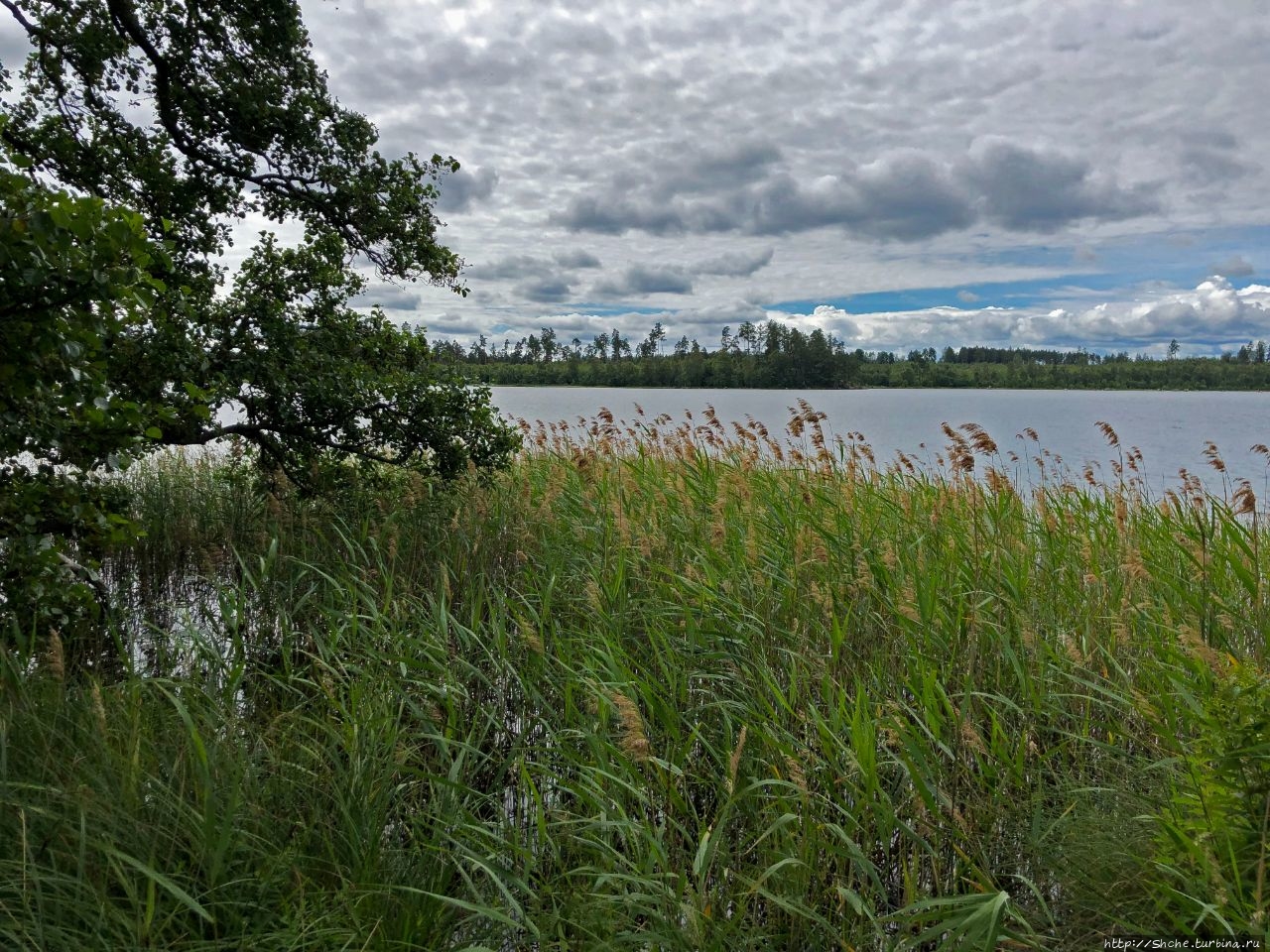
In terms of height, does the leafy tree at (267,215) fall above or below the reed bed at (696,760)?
above

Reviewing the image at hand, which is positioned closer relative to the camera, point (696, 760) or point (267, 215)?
point (696, 760)

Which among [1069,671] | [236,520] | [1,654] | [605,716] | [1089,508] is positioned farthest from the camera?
[236,520]

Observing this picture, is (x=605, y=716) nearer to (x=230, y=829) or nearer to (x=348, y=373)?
(x=230, y=829)

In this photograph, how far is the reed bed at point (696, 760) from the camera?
235cm

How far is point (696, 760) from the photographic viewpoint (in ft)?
11.8

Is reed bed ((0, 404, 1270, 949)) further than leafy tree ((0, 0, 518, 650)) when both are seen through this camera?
No

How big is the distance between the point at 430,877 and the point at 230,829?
66 centimetres

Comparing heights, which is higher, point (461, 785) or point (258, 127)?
point (258, 127)

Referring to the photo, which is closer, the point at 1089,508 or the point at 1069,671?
the point at 1069,671

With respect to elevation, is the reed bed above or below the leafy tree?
below

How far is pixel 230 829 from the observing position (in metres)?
Answer: 2.37

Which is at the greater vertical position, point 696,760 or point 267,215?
point 267,215

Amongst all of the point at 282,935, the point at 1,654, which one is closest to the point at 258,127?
the point at 1,654

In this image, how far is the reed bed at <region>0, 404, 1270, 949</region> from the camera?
235 centimetres
